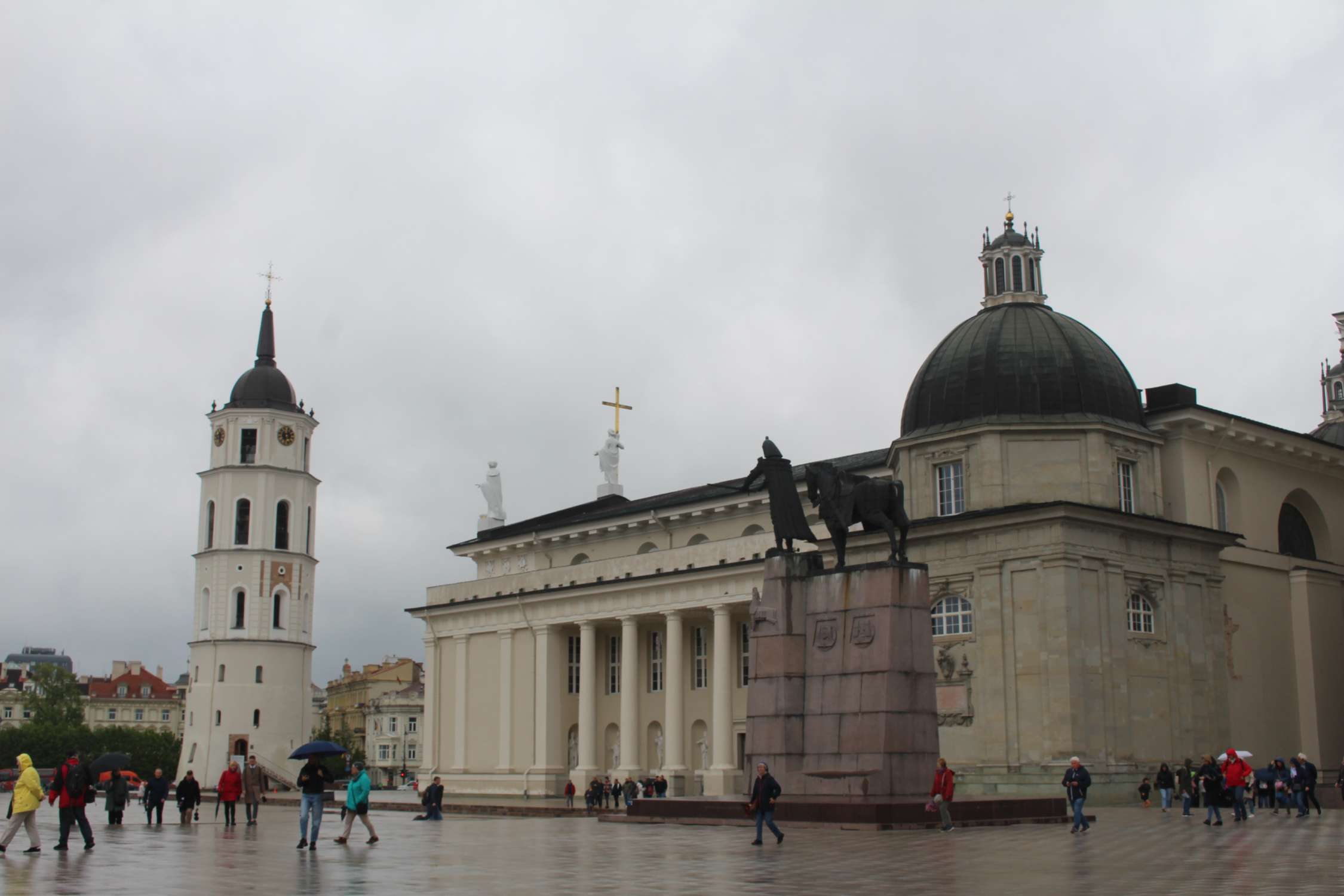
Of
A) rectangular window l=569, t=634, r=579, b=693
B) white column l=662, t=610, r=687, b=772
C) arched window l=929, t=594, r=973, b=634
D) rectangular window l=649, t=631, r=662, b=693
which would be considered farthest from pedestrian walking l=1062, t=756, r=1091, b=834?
rectangular window l=569, t=634, r=579, b=693

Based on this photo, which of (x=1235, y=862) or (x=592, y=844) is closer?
(x=1235, y=862)

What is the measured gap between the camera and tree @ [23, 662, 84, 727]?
475 feet

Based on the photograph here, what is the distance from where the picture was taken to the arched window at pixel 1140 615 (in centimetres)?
5056

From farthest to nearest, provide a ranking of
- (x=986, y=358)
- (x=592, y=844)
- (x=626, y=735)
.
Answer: (x=626, y=735) < (x=986, y=358) < (x=592, y=844)

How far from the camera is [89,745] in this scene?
13275 cm

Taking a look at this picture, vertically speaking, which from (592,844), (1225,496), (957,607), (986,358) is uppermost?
(986,358)

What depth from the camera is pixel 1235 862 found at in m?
20.9

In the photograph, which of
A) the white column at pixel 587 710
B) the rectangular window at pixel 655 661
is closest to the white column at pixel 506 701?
the white column at pixel 587 710

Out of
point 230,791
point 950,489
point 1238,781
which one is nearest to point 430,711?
point 950,489

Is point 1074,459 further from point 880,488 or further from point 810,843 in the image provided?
point 810,843

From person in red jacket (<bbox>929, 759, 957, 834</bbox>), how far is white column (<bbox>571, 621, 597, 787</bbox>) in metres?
42.7

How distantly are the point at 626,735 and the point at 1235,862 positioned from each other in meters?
47.8

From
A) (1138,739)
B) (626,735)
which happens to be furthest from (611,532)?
(1138,739)

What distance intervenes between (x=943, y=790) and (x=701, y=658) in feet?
132
